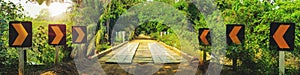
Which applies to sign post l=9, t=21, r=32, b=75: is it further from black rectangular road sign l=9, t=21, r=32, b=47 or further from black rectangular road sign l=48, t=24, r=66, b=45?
black rectangular road sign l=48, t=24, r=66, b=45

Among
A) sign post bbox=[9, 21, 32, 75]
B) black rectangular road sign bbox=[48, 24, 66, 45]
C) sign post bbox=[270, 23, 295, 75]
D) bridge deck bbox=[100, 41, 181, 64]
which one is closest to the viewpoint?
sign post bbox=[270, 23, 295, 75]

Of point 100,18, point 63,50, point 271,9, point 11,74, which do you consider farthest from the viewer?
point 100,18

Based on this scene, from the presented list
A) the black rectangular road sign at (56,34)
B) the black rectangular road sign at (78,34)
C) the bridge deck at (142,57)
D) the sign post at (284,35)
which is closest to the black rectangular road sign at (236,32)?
the sign post at (284,35)

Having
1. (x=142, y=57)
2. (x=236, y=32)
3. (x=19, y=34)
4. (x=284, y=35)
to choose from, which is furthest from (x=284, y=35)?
(x=142, y=57)

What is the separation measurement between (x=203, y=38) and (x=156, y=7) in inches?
401

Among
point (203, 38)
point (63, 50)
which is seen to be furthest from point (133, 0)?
point (203, 38)

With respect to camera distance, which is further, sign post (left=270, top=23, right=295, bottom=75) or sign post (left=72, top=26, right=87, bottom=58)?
sign post (left=72, top=26, right=87, bottom=58)

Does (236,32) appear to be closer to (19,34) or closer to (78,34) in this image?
(19,34)

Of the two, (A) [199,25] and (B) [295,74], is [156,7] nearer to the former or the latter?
(A) [199,25]

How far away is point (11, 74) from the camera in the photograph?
7953 mm

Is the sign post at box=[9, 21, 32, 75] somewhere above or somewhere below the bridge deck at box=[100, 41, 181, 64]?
above

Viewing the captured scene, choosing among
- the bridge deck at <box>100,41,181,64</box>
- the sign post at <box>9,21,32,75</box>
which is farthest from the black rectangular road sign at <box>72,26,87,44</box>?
the bridge deck at <box>100,41,181,64</box>

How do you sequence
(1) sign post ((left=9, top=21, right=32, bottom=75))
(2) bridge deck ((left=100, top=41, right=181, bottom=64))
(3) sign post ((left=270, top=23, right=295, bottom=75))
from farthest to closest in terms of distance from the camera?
(2) bridge deck ((left=100, top=41, right=181, bottom=64)), (1) sign post ((left=9, top=21, right=32, bottom=75)), (3) sign post ((left=270, top=23, right=295, bottom=75))

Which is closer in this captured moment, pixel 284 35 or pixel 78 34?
pixel 284 35
